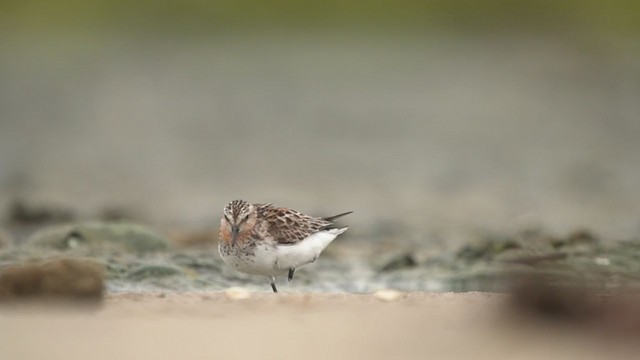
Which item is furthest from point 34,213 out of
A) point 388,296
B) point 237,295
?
point 388,296

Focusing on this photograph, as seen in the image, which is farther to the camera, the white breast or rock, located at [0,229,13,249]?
rock, located at [0,229,13,249]

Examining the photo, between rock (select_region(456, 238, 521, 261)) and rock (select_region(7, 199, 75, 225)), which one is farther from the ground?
rock (select_region(7, 199, 75, 225))

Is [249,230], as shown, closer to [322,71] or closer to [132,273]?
[132,273]

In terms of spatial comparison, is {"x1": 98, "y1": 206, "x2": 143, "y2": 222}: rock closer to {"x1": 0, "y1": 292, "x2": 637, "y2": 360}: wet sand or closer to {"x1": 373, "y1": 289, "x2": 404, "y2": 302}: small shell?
{"x1": 373, "y1": 289, "x2": 404, "y2": 302}: small shell

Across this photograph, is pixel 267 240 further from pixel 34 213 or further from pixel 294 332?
pixel 34 213

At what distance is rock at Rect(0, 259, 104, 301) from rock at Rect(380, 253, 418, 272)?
445 cm

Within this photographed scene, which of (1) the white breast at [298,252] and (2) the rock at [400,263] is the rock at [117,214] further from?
(1) the white breast at [298,252]

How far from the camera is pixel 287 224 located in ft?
37.9

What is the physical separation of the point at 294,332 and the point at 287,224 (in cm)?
356

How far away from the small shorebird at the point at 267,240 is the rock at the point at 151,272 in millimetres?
679

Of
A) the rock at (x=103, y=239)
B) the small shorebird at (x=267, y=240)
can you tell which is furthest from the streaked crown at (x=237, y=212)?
the rock at (x=103, y=239)

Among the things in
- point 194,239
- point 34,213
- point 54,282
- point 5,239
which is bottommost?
point 54,282

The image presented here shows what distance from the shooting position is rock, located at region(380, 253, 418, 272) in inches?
526

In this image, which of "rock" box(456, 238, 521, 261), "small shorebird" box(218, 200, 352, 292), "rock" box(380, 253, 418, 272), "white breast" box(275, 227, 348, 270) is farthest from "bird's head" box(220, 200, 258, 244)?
"rock" box(456, 238, 521, 261)
